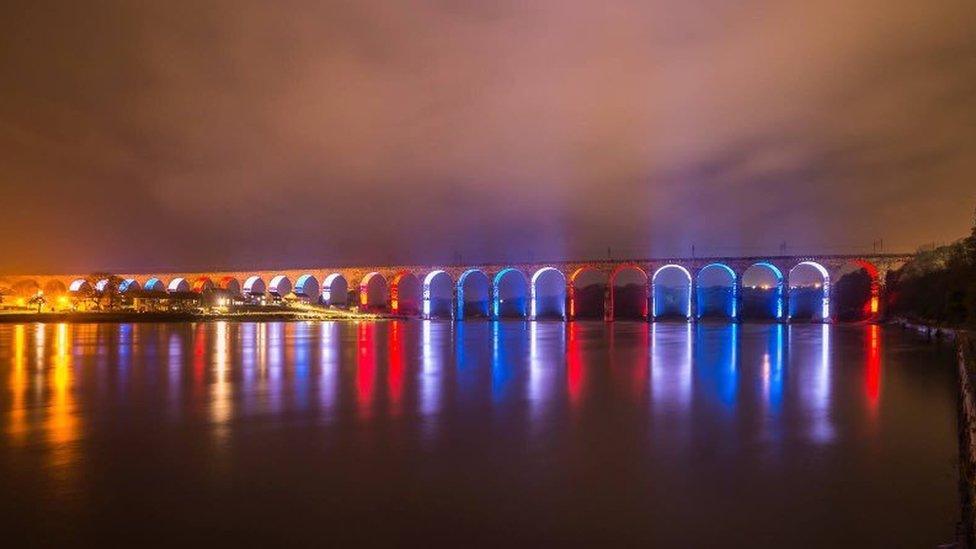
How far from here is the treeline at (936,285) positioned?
28.2 m

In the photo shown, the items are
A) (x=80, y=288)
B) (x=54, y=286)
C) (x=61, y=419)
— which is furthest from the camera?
(x=54, y=286)

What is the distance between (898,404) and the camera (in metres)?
14.1

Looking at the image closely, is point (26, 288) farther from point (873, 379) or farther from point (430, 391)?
point (873, 379)

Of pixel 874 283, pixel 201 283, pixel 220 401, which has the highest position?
pixel 201 283

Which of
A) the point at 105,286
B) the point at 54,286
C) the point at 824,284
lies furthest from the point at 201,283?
the point at 824,284

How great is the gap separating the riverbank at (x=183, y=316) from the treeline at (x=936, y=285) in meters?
54.2

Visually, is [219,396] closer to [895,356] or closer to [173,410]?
[173,410]

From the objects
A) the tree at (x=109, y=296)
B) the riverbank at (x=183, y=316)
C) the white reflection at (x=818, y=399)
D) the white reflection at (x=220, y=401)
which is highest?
the tree at (x=109, y=296)

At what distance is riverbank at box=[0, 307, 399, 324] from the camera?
2235 inches

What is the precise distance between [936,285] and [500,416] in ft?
136

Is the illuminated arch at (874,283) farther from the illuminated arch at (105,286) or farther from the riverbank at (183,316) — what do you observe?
the illuminated arch at (105,286)

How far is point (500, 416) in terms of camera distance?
40.2 ft

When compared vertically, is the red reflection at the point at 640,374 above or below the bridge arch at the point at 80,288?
below

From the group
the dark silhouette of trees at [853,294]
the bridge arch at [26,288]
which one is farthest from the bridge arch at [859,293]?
the bridge arch at [26,288]
